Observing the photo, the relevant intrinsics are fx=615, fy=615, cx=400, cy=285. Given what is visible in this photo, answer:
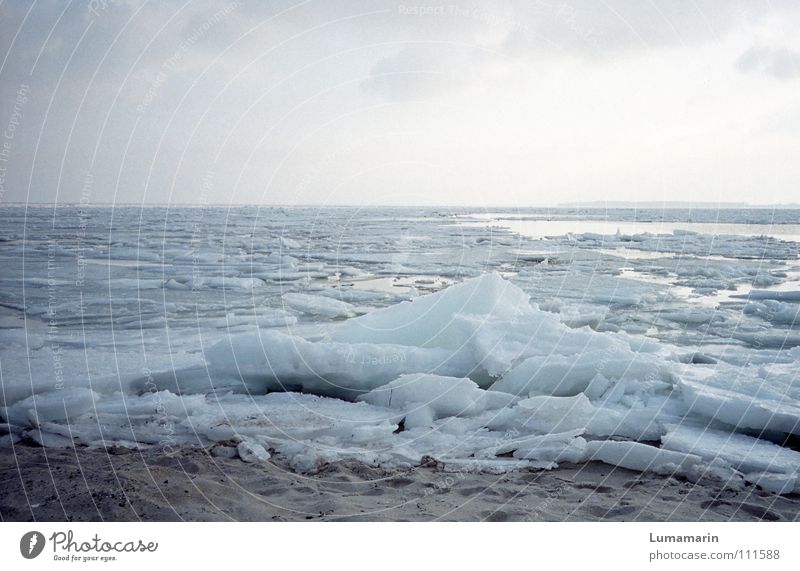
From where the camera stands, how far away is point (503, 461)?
12.1 feet

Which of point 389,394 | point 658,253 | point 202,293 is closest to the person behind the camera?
point 389,394

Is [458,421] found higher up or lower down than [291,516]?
higher up

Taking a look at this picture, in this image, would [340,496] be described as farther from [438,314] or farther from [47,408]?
[438,314]

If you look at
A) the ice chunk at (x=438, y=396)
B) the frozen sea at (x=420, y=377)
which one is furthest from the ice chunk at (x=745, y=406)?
the ice chunk at (x=438, y=396)

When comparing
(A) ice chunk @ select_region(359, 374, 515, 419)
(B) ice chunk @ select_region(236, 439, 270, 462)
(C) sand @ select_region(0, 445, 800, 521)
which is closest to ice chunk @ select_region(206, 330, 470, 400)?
(A) ice chunk @ select_region(359, 374, 515, 419)

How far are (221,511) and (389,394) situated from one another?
1.43 m

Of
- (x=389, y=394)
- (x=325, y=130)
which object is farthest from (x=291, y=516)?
(x=325, y=130)

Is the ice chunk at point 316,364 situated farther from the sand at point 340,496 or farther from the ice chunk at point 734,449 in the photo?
→ the ice chunk at point 734,449

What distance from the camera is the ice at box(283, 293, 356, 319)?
6.71 meters

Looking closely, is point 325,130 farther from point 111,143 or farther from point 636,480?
point 636,480

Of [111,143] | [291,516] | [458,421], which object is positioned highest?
[111,143]

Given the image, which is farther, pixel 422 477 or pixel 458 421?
pixel 458 421

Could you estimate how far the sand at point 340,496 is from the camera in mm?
3295
